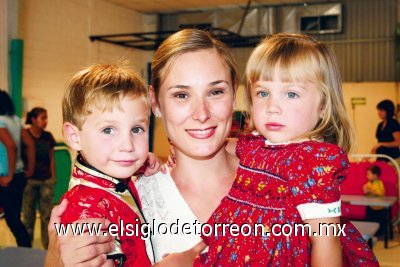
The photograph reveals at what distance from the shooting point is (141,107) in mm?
1641

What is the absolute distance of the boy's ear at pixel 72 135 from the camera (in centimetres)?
163

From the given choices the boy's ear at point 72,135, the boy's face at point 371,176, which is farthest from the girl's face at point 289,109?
the boy's face at point 371,176

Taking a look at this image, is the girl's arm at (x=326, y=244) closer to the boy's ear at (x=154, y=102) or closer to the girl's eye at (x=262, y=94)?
the girl's eye at (x=262, y=94)

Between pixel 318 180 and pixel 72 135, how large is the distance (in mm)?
793

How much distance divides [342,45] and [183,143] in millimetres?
9783

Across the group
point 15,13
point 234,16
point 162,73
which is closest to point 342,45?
point 234,16

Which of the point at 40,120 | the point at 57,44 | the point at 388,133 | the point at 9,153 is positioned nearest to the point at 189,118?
the point at 9,153

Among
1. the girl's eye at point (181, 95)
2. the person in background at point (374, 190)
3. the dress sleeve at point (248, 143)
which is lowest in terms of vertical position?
the person in background at point (374, 190)

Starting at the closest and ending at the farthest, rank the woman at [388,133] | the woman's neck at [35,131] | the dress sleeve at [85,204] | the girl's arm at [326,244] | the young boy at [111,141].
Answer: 1. the girl's arm at [326,244]
2. the dress sleeve at [85,204]
3. the young boy at [111,141]
4. the woman's neck at [35,131]
5. the woman at [388,133]

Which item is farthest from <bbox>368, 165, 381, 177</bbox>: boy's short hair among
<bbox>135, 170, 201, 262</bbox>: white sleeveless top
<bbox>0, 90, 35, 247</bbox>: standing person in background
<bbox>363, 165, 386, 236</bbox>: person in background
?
<bbox>135, 170, 201, 262</bbox>: white sleeveless top

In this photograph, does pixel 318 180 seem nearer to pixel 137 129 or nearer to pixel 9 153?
pixel 137 129

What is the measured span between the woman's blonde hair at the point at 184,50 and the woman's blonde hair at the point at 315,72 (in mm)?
147

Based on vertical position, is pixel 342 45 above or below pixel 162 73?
above

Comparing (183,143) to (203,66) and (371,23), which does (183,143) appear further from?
(371,23)
